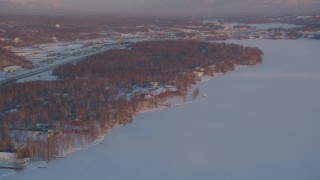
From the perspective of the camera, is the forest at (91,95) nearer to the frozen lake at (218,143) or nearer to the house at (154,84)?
the house at (154,84)

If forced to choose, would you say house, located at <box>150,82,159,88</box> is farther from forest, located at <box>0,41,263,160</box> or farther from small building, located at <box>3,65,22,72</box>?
small building, located at <box>3,65,22,72</box>

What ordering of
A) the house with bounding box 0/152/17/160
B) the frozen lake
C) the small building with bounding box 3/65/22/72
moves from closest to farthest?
the frozen lake
the house with bounding box 0/152/17/160
the small building with bounding box 3/65/22/72

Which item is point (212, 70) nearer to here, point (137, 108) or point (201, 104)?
point (201, 104)

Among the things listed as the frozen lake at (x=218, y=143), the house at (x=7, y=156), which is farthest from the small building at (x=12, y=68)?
the house at (x=7, y=156)

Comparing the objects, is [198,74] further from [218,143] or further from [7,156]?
[7,156]

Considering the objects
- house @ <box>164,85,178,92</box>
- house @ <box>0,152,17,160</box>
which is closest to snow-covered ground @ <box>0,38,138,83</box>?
house @ <box>164,85,178,92</box>

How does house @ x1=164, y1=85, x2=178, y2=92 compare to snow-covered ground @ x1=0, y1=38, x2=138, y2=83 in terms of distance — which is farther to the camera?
snow-covered ground @ x1=0, y1=38, x2=138, y2=83
